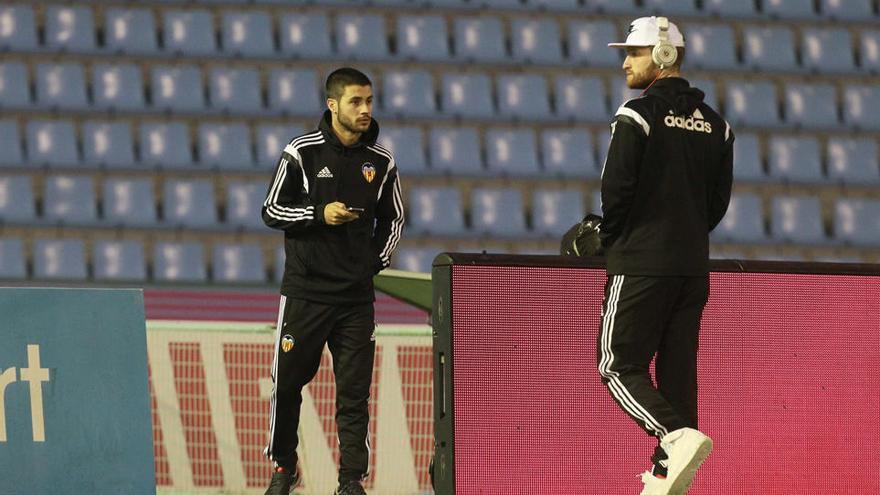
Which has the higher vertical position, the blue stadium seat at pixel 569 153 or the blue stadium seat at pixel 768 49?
the blue stadium seat at pixel 768 49

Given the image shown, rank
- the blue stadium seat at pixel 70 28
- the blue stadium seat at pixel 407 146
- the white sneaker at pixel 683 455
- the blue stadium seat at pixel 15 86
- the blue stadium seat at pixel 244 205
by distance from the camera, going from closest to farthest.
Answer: the white sneaker at pixel 683 455 < the blue stadium seat at pixel 244 205 < the blue stadium seat at pixel 407 146 < the blue stadium seat at pixel 15 86 < the blue stadium seat at pixel 70 28

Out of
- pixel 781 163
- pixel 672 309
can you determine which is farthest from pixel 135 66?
pixel 672 309

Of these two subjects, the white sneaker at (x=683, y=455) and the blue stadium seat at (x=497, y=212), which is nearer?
the white sneaker at (x=683, y=455)

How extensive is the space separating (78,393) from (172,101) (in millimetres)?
8253

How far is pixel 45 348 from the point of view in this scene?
19.7 feet

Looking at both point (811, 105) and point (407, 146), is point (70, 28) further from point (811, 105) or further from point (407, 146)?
point (811, 105)

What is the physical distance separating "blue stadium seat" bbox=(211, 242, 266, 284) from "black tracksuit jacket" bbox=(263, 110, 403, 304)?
727cm

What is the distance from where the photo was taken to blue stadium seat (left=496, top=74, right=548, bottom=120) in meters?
14.4

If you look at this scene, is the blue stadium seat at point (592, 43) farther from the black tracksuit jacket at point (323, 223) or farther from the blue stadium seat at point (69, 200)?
the black tracksuit jacket at point (323, 223)

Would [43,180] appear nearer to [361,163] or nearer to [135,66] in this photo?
[135,66]

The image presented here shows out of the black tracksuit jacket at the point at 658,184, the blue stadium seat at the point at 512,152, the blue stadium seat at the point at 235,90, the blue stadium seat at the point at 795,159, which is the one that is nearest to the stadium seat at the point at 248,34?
the blue stadium seat at the point at 235,90

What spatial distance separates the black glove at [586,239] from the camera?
6.01 meters

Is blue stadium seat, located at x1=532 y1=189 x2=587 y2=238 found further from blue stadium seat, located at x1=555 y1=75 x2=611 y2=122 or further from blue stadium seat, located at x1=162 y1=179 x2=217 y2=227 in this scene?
blue stadium seat, located at x1=162 y1=179 x2=217 y2=227

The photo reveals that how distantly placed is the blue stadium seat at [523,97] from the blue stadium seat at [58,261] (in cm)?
437
